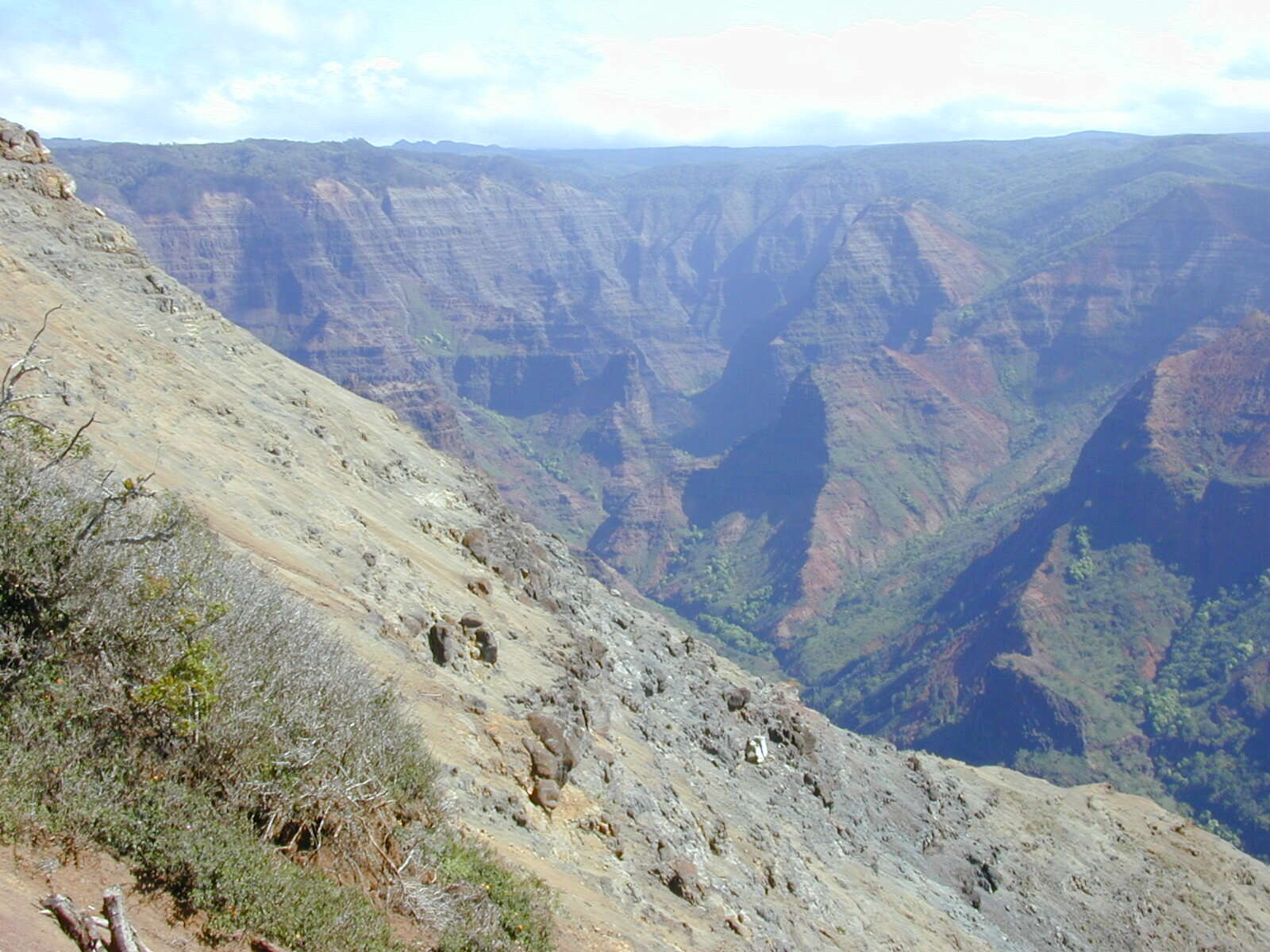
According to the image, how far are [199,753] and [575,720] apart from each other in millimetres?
11477

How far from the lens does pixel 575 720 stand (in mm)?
21547

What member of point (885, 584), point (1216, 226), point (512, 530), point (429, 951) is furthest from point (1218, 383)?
point (429, 951)

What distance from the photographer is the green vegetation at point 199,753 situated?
372 inches

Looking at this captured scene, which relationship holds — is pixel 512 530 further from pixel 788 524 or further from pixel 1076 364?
pixel 1076 364

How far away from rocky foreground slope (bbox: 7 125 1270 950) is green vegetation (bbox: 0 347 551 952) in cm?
299

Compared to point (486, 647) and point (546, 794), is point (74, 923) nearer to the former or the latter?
point (546, 794)

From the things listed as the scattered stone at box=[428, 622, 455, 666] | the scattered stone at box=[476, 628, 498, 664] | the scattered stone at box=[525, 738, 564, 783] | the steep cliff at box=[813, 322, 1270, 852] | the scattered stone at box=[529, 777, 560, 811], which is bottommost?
the steep cliff at box=[813, 322, 1270, 852]

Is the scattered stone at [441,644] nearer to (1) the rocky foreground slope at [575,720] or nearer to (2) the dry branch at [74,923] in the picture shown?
(1) the rocky foreground slope at [575,720]

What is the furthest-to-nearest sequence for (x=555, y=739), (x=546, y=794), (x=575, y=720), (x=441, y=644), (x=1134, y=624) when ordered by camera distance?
(x=1134, y=624) → (x=575, y=720) → (x=441, y=644) → (x=555, y=739) → (x=546, y=794)

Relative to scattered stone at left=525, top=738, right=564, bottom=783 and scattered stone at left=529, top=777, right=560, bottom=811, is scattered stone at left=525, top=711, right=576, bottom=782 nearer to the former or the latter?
scattered stone at left=525, top=738, right=564, bottom=783

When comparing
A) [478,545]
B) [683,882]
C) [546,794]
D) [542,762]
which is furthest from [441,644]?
[478,545]

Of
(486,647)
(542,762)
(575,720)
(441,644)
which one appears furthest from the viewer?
(575,720)

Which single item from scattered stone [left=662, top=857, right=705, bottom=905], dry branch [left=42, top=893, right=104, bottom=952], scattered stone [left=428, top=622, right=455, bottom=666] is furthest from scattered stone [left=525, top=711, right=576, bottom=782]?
dry branch [left=42, top=893, right=104, bottom=952]

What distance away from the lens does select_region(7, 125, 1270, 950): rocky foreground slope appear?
708 inches
